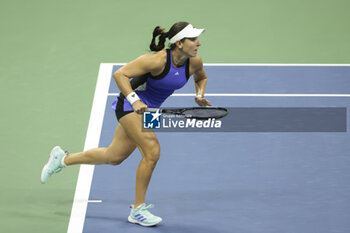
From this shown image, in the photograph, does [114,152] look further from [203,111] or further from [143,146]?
[203,111]

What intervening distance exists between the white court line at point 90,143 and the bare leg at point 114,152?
1.64 feet

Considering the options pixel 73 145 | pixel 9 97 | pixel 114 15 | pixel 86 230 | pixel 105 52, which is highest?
pixel 114 15

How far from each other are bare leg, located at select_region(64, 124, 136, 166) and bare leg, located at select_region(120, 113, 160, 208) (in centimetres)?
21

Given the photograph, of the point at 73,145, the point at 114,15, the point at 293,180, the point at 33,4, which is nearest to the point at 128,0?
the point at 114,15

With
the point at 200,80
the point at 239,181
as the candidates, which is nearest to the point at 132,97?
the point at 200,80

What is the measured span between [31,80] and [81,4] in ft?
10.2

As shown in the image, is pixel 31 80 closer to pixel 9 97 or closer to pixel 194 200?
pixel 9 97

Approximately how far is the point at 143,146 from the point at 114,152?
480 mm

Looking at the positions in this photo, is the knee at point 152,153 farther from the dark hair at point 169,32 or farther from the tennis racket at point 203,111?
the dark hair at point 169,32

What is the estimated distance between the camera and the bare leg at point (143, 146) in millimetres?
6816

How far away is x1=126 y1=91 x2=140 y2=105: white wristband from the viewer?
261 inches

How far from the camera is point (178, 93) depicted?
33.7 ft

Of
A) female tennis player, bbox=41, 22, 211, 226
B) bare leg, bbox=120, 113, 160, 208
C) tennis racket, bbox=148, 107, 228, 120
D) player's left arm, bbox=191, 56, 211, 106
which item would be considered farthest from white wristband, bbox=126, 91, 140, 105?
player's left arm, bbox=191, 56, 211, 106

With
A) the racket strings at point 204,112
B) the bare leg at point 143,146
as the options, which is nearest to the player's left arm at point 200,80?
the racket strings at point 204,112
